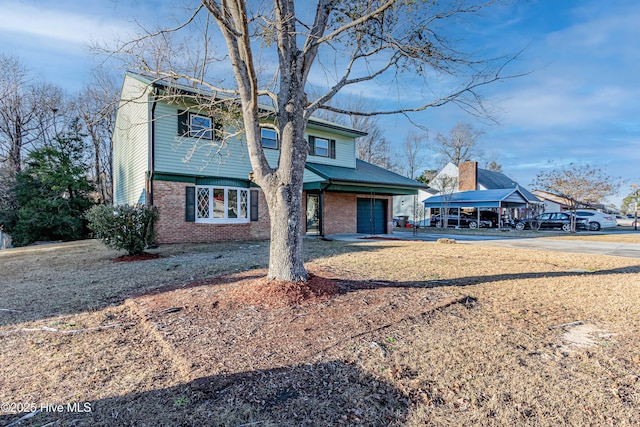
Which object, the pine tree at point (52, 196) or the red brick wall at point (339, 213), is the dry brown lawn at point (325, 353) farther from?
the pine tree at point (52, 196)

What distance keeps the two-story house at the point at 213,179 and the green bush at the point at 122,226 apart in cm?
251

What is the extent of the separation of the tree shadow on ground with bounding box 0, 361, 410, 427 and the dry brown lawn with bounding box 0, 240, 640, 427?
0.04ft

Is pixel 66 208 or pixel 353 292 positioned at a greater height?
pixel 66 208

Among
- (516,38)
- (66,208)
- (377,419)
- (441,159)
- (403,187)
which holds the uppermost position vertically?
(441,159)

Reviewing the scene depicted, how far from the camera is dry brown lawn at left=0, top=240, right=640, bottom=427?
2.38 metres

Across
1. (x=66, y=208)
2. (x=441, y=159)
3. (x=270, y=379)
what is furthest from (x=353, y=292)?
(x=441, y=159)

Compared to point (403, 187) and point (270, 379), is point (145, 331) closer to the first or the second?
point (270, 379)

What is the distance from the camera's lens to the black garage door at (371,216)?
1807 cm

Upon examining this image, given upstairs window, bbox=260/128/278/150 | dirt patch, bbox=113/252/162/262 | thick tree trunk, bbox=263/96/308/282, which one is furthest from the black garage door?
thick tree trunk, bbox=263/96/308/282

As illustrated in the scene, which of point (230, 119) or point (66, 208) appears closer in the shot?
point (230, 119)

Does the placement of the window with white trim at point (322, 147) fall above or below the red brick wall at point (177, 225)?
above

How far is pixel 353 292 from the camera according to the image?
16.8ft

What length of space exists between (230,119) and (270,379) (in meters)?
6.17

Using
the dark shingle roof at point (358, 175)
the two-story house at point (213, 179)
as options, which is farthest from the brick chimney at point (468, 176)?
the two-story house at point (213, 179)
